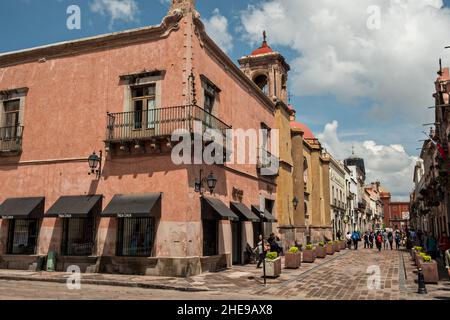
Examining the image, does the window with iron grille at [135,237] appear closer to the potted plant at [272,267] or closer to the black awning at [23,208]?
the black awning at [23,208]

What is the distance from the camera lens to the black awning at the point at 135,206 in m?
14.9

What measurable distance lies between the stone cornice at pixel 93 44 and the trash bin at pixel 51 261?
29.6 feet

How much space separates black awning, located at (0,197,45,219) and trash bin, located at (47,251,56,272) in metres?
1.77

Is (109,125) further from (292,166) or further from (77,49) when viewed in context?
(292,166)

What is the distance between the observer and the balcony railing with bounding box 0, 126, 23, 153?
61.3 ft

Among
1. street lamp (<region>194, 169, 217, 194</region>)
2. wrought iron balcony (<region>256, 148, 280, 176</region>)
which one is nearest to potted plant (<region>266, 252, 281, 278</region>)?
street lamp (<region>194, 169, 217, 194</region>)

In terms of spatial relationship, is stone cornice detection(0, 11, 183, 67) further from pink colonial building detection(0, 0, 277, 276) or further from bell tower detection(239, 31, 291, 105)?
bell tower detection(239, 31, 291, 105)

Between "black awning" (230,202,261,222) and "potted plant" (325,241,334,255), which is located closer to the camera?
"black awning" (230,202,261,222)

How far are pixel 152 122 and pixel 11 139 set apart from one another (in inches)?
301

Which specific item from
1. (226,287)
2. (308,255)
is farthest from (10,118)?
(308,255)

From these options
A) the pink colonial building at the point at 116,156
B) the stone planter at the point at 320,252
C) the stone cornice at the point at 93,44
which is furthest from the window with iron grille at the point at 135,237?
the stone planter at the point at 320,252

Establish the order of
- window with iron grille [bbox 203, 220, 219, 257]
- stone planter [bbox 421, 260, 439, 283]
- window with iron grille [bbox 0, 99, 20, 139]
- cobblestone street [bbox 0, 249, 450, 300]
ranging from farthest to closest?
1. window with iron grille [bbox 0, 99, 20, 139]
2. window with iron grille [bbox 203, 220, 219, 257]
3. stone planter [bbox 421, 260, 439, 283]
4. cobblestone street [bbox 0, 249, 450, 300]

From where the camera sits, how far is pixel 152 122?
1630 cm
